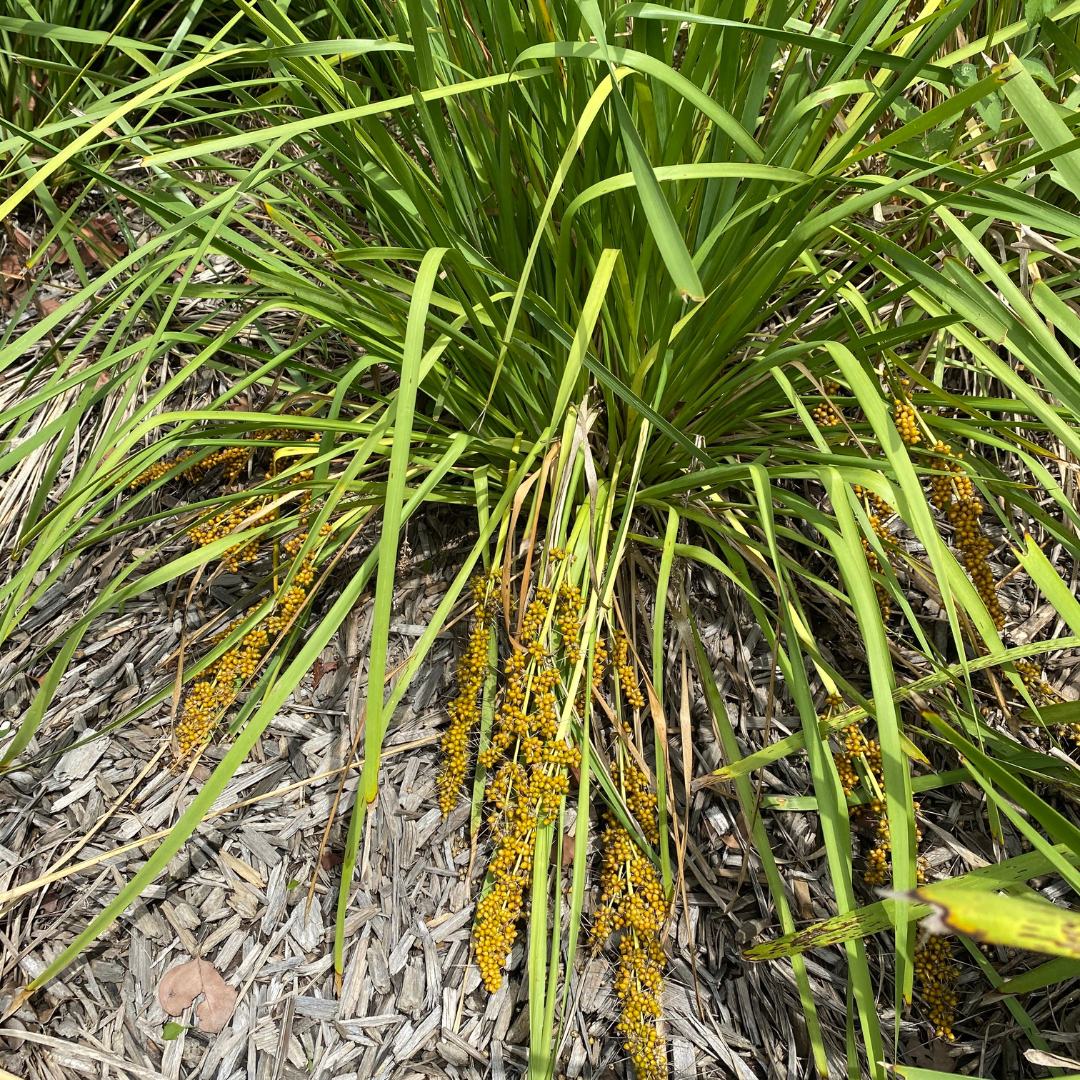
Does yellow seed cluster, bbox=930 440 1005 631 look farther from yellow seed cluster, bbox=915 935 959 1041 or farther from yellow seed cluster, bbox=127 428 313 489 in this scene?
yellow seed cluster, bbox=127 428 313 489

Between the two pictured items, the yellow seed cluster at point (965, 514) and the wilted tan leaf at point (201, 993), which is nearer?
the yellow seed cluster at point (965, 514)

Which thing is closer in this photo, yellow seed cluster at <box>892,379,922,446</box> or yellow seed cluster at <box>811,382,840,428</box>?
yellow seed cluster at <box>892,379,922,446</box>

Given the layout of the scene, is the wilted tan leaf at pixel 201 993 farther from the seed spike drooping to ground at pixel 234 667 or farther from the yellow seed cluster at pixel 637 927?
the yellow seed cluster at pixel 637 927

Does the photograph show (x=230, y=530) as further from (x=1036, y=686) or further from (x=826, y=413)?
(x=1036, y=686)

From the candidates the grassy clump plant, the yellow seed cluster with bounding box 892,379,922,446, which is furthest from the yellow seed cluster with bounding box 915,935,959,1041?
the yellow seed cluster with bounding box 892,379,922,446

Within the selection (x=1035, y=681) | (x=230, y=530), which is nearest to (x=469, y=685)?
(x=230, y=530)

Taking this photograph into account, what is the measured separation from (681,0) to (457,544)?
1045 mm

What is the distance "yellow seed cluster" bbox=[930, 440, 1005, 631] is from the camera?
115 cm

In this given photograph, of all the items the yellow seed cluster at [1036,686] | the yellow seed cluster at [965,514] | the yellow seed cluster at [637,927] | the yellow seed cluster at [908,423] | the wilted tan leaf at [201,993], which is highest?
the yellow seed cluster at [908,423]

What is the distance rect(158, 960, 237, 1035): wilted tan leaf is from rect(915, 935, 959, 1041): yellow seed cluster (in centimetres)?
110

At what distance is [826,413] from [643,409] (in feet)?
1.51

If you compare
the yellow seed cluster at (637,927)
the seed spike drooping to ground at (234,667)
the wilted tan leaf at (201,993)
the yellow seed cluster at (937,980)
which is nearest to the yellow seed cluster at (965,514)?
the yellow seed cluster at (937,980)

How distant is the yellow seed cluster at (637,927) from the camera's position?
1.13 m

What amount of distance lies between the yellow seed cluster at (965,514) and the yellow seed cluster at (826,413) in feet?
0.72
